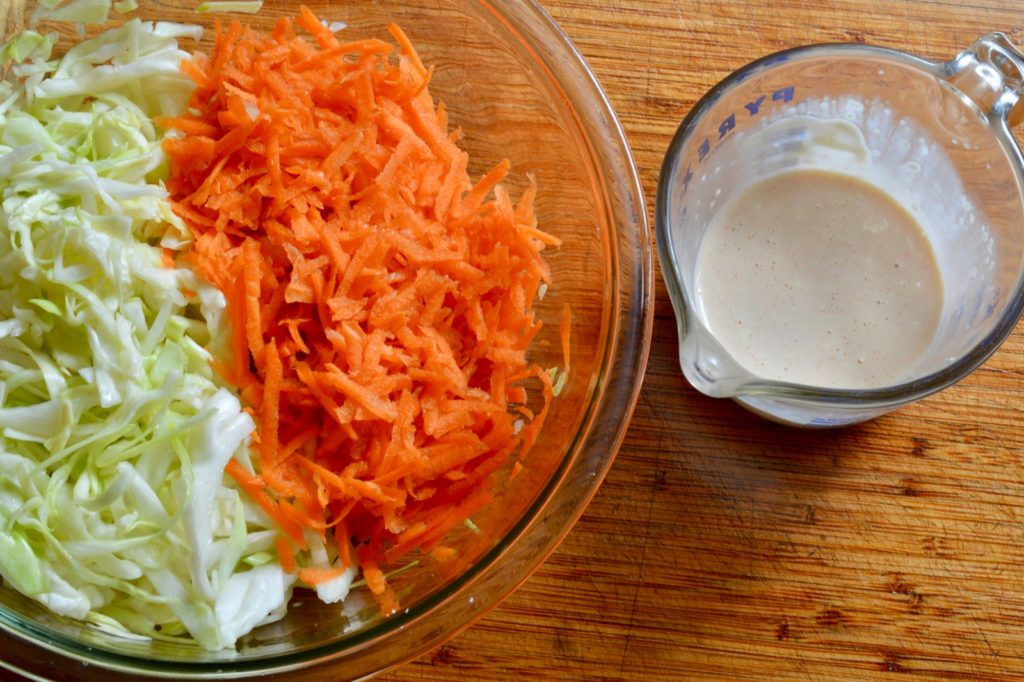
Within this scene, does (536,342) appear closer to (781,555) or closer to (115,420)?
(781,555)

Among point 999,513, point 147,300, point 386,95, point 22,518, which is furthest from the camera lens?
point 999,513

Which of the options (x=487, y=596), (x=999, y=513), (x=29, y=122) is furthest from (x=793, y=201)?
(x=29, y=122)

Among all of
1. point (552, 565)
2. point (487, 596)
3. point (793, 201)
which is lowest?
point (552, 565)

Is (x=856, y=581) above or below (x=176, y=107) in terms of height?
below

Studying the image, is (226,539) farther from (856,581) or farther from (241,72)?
(856,581)

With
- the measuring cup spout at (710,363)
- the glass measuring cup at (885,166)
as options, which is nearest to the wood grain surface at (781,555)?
the glass measuring cup at (885,166)

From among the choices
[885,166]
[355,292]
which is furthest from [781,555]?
[355,292]
